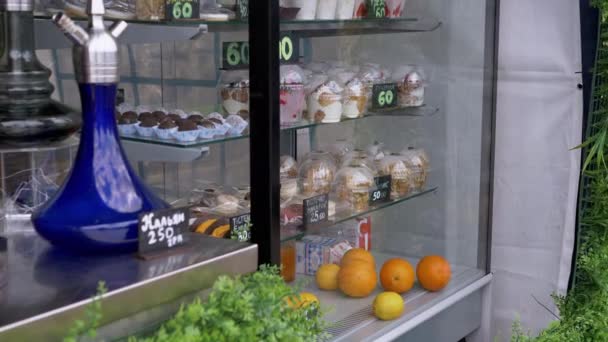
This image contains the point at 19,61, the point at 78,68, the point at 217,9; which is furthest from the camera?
the point at 217,9

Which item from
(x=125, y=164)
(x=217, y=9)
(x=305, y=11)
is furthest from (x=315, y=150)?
(x=125, y=164)

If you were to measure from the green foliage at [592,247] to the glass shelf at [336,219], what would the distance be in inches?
22.2

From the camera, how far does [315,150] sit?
2.59 metres

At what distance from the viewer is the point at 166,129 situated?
1.94 m

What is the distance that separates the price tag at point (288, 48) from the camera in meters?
2.01

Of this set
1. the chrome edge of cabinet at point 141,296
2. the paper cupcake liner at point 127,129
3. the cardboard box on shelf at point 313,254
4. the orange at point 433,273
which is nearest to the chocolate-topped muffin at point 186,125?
the paper cupcake liner at point 127,129

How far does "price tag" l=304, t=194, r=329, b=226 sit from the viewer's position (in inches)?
90.0

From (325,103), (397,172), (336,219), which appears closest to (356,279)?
(336,219)

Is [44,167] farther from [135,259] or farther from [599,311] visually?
[599,311]

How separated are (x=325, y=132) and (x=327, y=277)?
48 cm

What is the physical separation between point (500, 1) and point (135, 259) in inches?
81.0

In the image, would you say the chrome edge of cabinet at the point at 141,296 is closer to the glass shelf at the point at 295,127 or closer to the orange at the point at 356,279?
the glass shelf at the point at 295,127

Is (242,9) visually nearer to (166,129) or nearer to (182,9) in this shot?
(182,9)

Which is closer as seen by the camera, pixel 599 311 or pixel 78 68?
pixel 78 68
